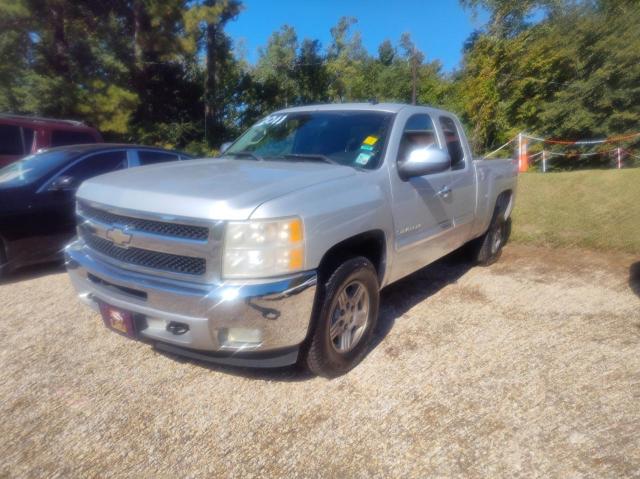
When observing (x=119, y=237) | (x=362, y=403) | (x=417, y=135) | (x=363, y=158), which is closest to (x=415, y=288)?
(x=417, y=135)

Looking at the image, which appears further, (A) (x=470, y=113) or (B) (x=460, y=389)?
(A) (x=470, y=113)

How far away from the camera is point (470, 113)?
24.4 m

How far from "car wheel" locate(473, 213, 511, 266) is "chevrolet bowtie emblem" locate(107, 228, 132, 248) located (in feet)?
13.2

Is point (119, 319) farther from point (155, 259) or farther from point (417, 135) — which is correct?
point (417, 135)

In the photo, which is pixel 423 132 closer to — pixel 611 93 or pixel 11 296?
pixel 11 296

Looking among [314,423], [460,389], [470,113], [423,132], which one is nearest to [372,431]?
[314,423]

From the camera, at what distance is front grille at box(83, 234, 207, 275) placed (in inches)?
96.2

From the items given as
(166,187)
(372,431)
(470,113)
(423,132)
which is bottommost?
(372,431)

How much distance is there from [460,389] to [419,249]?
46.4 inches

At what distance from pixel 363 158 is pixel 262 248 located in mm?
1267

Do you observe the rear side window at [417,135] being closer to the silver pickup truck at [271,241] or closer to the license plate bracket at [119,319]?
the silver pickup truck at [271,241]

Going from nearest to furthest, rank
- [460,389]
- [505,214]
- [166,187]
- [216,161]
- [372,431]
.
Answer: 1. [372,431]
2. [166,187]
3. [460,389]
4. [216,161]
5. [505,214]

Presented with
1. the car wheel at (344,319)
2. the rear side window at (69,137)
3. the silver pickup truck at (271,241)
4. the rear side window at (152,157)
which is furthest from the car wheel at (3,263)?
the rear side window at (69,137)

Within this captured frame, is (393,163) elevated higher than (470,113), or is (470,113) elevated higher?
(470,113)
